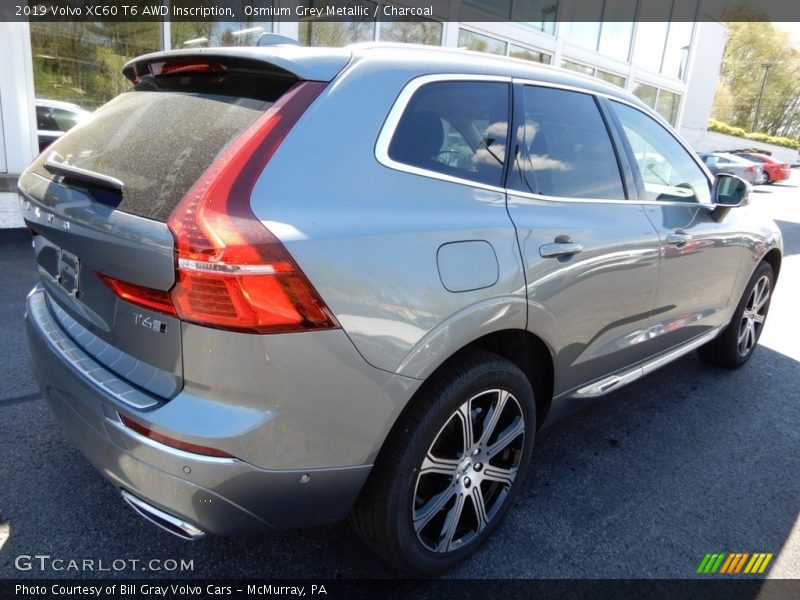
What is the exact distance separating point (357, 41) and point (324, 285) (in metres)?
10.9

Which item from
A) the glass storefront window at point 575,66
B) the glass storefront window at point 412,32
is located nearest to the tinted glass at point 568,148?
the glass storefront window at point 412,32

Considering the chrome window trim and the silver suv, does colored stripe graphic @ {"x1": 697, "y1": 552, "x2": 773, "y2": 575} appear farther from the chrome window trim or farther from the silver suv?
the chrome window trim

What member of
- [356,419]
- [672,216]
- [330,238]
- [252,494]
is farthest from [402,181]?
[672,216]

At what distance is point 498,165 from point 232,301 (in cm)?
119

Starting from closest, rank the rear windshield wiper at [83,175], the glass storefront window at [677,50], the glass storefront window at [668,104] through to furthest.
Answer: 1. the rear windshield wiper at [83,175]
2. the glass storefront window at [677,50]
3. the glass storefront window at [668,104]

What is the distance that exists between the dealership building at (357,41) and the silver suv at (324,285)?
2.20ft

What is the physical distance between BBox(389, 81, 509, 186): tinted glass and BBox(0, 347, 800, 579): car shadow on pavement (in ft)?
4.53

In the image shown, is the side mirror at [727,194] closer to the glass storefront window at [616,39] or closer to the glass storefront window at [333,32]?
the glass storefront window at [333,32]

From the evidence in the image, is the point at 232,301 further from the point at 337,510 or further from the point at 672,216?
the point at 672,216

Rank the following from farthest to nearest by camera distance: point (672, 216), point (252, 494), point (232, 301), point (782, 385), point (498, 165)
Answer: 1. point (782, 385)
2. point (672, 216)
3. point (498, 165)
4. point (252, 494)
5. point (232, 301)

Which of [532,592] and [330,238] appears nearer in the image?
[330,238]

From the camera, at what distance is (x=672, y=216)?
3.02m

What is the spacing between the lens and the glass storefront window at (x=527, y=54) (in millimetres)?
13883

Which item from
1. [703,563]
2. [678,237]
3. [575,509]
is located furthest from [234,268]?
[678,237]
